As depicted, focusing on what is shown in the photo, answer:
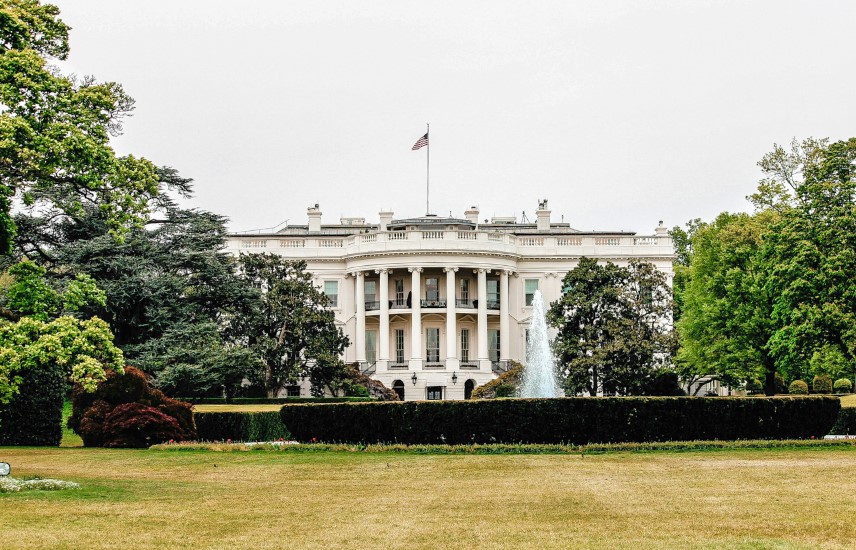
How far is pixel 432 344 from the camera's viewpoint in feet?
228

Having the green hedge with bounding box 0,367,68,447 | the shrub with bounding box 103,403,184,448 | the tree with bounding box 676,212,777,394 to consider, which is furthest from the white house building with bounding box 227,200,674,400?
the green hedge with bounding box 0,367,68,447

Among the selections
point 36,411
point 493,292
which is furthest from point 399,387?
point 36,411

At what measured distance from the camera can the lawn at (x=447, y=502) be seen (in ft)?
46.9

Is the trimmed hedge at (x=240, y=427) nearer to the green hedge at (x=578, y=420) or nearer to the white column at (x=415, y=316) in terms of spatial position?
the green hedge at (x=578, y=420)

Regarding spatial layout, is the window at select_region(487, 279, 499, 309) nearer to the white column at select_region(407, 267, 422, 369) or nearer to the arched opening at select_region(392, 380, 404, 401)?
the white column at select_region(407, 267, 422, 369)

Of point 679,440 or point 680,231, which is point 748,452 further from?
point 680,231

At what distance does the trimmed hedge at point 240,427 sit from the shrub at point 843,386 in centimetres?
2944

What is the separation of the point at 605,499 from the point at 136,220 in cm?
1073

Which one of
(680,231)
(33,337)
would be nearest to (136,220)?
(33,337)

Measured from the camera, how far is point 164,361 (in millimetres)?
47594

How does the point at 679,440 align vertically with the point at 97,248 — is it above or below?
below

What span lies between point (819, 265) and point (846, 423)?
1104 cm

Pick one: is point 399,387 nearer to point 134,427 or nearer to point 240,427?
point 240,427

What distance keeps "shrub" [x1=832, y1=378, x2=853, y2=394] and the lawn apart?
28.8 metres
